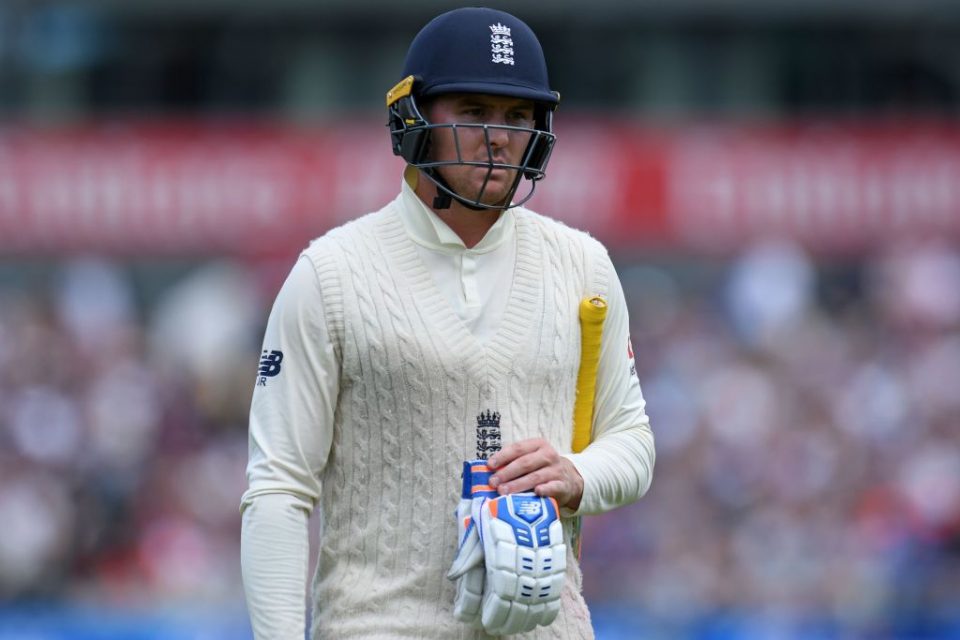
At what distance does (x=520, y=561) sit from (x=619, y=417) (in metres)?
0.63

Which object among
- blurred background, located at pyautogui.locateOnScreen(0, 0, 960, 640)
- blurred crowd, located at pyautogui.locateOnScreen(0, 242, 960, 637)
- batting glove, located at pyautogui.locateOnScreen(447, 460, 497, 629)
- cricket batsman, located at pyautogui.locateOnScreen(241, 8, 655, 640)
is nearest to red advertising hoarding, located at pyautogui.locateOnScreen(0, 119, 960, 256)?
blurred background, located at pyautogui.locateOnScreen(0, 0, 960, 640)

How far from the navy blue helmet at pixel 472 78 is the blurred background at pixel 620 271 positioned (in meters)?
5.89

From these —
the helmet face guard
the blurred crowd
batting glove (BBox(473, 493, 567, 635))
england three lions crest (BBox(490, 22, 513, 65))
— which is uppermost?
england three lions crest (BBox(490, 22, 513, 65))

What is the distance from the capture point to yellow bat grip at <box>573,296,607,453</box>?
4.07 meters

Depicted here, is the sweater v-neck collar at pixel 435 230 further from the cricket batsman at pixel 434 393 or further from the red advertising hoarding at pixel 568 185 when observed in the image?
the red advertising hoarding at pixel 568 185

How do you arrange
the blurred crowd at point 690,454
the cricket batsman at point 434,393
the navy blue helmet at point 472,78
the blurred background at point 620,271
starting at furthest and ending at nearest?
1. the blurred background at point 620,271
2. the blurred crowd at point 690,454
3. the navy blue helmet at point 472,78
4. the cricket batsman at point 434,393

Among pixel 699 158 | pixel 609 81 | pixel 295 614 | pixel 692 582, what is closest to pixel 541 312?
pixel 295 614

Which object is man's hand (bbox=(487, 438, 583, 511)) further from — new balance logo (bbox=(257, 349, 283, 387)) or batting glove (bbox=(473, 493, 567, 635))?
new balance logo (bbox=(257, 349, 283, 387))

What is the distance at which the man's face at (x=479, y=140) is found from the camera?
3.97 meters

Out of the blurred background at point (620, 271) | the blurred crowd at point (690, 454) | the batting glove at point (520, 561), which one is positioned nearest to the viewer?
the batting glove at point (520, 561)

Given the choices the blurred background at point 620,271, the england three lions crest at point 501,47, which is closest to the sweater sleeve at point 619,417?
the england three lions crest at point 501,47

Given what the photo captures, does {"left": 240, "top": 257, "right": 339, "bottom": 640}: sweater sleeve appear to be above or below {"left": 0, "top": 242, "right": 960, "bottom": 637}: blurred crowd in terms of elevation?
above

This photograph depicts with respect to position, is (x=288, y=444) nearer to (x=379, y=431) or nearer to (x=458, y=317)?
(x=379, y=431)

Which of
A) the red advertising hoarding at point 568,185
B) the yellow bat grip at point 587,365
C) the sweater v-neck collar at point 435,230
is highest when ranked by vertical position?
the sweater v-neck collar at point 435,230
